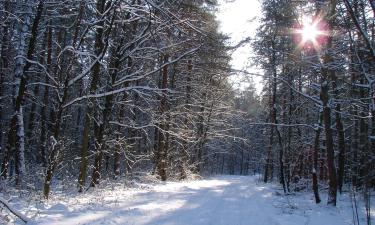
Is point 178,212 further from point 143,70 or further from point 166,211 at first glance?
point 143,70

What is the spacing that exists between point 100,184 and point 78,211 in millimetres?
5461

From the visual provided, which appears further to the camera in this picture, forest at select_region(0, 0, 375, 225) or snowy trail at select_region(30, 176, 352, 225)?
forest at select_region(0, 0, 375, 225)

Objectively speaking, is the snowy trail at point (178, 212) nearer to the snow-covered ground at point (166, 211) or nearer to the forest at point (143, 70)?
the snow-covered ground at point (166, 211)

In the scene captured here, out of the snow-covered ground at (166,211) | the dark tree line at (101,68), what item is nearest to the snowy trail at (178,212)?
the snow-covered ground at (166,211)

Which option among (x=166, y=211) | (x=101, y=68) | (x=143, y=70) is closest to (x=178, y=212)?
(x=166, y=211)

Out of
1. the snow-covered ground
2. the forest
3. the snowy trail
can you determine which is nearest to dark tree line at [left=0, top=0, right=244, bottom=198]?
the forest

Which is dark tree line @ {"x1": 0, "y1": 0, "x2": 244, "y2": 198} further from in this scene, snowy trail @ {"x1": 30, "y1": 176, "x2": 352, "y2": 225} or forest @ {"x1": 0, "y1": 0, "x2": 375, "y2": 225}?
snowy trail @ {"x1": 30, "y1": 176, "x2": 352, "y2": 225}

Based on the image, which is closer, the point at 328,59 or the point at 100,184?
the point at 100,184

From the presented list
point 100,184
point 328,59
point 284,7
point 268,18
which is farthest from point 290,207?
point 268,18

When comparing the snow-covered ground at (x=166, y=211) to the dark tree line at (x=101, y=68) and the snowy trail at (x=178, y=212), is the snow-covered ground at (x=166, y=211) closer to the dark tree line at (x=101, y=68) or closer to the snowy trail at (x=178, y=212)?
the snowy trail at (x=178, y=212)

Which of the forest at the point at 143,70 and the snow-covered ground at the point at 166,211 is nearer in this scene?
the snow-covered ground at the point at 166,211

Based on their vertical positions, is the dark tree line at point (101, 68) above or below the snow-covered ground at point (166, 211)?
above

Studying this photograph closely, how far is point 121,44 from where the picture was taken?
51.2 ft

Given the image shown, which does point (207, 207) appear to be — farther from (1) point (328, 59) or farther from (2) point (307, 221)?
(1) point (328, 59)
